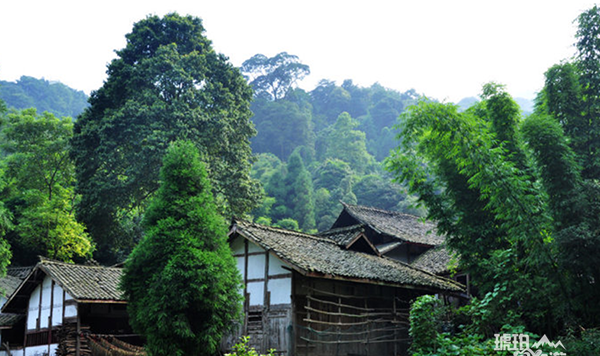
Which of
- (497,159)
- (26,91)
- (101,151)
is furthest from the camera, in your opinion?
(26,91)

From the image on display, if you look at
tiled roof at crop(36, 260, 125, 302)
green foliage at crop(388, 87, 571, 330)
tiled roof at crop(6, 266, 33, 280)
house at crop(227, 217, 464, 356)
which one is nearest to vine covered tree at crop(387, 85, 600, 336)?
green foliage at crop(388, 87, 571, 330)

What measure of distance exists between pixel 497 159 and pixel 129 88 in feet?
80.3

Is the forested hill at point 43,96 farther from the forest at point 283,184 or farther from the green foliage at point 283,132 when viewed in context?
the forest at point 283,184

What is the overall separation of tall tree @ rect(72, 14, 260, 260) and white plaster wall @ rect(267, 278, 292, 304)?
11.7m

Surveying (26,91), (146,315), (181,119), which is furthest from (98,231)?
(26,91)

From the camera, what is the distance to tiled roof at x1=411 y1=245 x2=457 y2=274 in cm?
2362

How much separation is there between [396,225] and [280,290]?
→ 45.6ft

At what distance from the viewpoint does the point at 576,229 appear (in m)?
11.1

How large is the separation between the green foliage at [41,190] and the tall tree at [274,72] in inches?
1875

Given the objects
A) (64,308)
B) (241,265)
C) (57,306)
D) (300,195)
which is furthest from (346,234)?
(300,195)

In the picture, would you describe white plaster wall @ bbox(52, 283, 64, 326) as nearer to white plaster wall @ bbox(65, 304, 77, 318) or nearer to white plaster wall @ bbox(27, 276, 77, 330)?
white plaster wall @ bbox(27, 276, 77, 330)

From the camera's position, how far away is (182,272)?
11.4 metres

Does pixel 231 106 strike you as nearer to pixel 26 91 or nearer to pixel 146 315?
pixel 146 315

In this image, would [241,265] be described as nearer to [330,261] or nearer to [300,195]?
[330,261]
